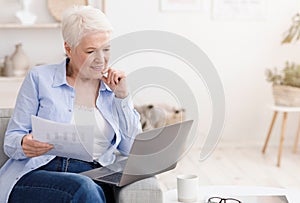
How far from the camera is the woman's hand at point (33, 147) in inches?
84.7

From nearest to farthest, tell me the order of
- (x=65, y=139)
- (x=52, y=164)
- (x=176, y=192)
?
(x=65, y=139) < (x=52, y=164) < (x=176, y=192)

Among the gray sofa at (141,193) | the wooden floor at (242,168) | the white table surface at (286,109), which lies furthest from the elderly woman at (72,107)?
the white table surface at (286,109)

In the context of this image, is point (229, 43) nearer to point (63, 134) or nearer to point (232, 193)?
point (232, 193)

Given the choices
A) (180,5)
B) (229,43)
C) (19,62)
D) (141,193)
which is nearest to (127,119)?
(141,193)

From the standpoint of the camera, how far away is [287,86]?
4.51m

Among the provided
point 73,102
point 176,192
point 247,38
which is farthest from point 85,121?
point 247,38

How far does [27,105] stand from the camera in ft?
7.49

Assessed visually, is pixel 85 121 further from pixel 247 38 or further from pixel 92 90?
pixel 247 38

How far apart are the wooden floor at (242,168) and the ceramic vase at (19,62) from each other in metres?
1.33

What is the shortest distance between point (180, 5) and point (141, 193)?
2.92 m

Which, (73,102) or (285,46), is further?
(285,46)

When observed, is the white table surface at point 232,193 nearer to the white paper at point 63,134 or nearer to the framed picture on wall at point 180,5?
the white paper at point 63,134

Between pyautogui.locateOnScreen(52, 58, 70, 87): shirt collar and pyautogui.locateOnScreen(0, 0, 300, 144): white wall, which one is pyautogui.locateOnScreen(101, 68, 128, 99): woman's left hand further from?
pyautogui.locateOnScreen(0, 0, 300, 144): white wall

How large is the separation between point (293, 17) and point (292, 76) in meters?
0.58
